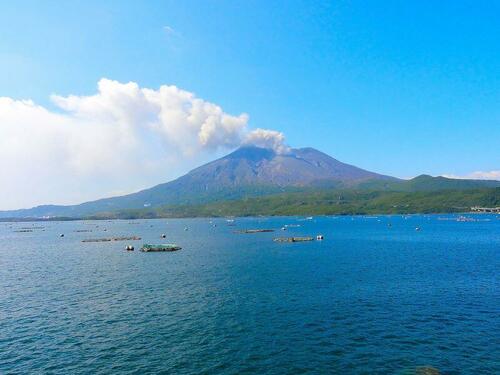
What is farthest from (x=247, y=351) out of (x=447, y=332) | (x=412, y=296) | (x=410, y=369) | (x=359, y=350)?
(x=412, y=296)

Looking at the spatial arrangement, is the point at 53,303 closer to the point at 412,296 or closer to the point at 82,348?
the point at 82,348

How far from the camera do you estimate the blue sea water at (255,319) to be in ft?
108

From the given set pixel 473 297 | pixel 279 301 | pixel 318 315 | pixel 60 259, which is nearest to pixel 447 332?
pixel 318 315

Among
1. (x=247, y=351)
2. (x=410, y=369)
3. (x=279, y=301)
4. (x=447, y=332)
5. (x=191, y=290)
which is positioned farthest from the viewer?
(x=191, y=290)

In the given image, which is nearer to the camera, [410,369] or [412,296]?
[410,369]

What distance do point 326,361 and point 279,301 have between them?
803 inches

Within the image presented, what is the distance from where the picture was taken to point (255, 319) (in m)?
44.6

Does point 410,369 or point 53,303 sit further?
point 53,303

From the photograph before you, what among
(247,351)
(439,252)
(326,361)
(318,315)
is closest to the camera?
(326,361)

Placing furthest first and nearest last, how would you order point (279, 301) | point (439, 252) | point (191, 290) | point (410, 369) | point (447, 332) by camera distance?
point (439, 252) < point (191, 290) < point (279, 301) < point (447, 332) < point (410, 369)

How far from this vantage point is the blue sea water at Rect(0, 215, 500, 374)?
32.8m

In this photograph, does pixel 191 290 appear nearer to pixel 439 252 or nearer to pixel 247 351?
pixel 247 351

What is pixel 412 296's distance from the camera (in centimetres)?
5422

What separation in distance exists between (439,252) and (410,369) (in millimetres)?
86210
